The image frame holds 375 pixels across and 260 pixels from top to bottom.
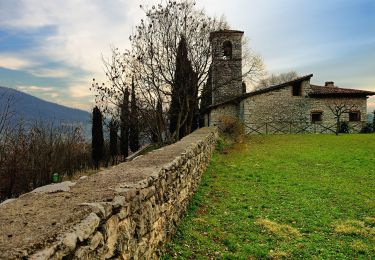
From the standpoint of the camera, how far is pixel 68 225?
263cm

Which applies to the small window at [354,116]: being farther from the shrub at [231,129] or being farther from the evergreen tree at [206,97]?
the shrub at [231,129]

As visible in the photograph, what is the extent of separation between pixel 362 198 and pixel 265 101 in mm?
21305

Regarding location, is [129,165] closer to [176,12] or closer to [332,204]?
[332,204]

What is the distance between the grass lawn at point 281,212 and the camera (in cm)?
589

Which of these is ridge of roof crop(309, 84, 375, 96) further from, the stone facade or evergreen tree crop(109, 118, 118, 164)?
evergreen tree crop(109, 118, 118, 164)

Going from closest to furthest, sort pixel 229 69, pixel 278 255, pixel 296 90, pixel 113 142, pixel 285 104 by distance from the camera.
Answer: pixel 278 255
pixel 285 104
pixel 296 90
pixel 229 69
pixel 113 142

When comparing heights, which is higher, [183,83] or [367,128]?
[183,83]

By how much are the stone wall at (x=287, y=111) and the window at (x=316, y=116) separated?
232mm

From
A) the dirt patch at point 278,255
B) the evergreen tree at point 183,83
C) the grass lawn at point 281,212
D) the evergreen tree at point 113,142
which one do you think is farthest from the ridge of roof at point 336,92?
the dirt patch at point 278,255

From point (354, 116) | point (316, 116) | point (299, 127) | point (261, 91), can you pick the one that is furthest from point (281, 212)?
point (354, 116)

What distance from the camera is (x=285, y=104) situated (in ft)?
99.2

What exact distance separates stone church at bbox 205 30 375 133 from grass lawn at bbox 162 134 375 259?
14.6m

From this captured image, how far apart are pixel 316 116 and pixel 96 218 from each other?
1189 inches

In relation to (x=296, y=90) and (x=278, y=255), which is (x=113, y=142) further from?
(x=278, y=255)
